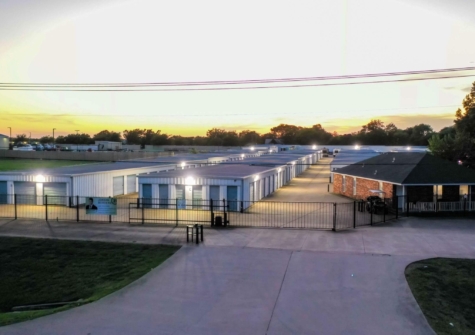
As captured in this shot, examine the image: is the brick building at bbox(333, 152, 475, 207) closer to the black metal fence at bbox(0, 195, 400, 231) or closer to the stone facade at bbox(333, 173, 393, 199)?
the stone facade at bbox(333, 173, 393, 199)

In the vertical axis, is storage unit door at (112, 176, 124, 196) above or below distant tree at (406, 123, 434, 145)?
below

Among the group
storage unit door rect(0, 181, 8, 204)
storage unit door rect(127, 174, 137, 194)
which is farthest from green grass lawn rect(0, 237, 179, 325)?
storage unit door rect(127, 174, 137, 194)

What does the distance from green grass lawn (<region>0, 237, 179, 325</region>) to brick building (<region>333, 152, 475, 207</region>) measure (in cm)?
1794

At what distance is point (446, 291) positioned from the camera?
1152cm

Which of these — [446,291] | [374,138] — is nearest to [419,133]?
[374,138]

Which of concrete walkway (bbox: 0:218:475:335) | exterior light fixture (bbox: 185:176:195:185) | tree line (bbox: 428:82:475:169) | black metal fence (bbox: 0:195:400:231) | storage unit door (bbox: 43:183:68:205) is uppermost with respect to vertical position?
tree line (bbox: 428:82:475:169)

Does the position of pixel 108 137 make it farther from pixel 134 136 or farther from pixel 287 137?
pixel 287 137

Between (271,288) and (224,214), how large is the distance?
9.77 metres

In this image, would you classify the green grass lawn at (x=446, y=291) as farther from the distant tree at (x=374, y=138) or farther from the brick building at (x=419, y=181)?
the distant tree at (x=374, y=138)

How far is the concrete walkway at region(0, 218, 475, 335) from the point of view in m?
9.20

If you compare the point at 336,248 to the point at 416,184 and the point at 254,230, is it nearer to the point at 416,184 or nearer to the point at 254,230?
the point at 254,230

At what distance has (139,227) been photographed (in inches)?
845

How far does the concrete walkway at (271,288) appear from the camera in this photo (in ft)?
30.2

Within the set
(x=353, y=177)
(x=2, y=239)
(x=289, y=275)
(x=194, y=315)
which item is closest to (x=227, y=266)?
(x=289, y=275)
